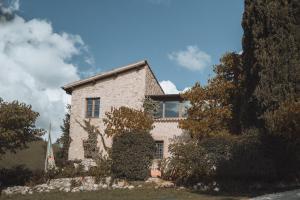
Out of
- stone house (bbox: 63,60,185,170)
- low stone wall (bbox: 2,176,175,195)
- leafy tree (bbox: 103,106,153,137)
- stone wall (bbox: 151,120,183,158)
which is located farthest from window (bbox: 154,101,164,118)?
low stone wall (bbox: 2,176,175,195)

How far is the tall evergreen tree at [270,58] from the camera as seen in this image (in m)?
26.1

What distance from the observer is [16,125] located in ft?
92.7

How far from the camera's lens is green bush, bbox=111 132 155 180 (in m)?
29.7

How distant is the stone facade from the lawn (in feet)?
29.5

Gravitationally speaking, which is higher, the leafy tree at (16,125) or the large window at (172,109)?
the large window at (172,109)

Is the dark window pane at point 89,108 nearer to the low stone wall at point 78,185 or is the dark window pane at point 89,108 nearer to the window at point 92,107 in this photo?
the window at point 92,107

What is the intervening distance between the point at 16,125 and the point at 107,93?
31.0ft

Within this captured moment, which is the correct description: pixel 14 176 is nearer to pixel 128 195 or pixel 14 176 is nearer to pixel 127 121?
pixel 127 121

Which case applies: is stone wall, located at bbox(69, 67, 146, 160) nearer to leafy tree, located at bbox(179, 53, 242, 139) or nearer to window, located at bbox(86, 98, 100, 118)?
window, located at bbox(86, 98, 100, 118)

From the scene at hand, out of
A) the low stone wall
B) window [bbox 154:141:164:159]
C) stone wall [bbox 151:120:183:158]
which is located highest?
stone wall [bbox 151:120:183:158]

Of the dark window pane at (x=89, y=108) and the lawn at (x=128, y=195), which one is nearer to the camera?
the lawn at (x=128, y=195)

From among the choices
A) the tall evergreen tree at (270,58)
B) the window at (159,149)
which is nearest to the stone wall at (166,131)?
the window at (159,149)

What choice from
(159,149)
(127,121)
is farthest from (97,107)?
(159,149)

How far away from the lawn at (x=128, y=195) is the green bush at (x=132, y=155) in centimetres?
301
